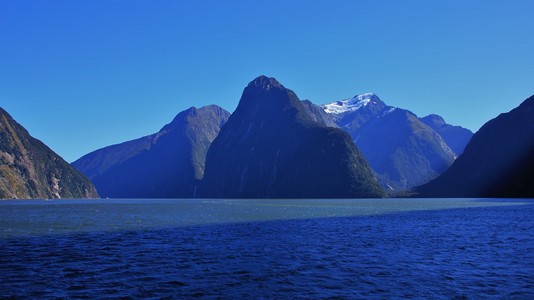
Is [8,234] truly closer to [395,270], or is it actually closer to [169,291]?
[169,291]

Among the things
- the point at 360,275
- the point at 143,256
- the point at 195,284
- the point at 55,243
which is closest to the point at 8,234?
the point at 55,243

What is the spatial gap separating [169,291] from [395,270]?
18.4 m

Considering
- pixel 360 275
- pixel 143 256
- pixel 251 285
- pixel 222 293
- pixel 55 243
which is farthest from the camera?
pixel 55 243

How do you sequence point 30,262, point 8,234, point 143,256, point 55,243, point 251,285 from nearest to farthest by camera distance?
1. point 251,285
2. point 30,262
3. point 143,256
4. point 55,243
5. point 8,234

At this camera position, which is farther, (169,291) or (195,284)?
(195,284)

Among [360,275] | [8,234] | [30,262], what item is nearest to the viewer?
[360,275]

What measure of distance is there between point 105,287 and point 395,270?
22.3 meters

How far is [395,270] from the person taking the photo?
36062 millimetres

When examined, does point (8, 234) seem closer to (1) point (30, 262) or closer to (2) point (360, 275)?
(1) point (30, 262)

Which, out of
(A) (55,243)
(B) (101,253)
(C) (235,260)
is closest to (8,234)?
(A) (55,243)

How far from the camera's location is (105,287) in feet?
97.3

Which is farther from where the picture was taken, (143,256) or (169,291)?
(143,256)

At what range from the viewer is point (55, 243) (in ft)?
182

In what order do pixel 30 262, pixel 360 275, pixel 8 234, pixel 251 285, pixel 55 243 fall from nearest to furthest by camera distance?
pixel 251 285 < pixel 360 275 < pixel 30 262 < pixel 55 243 < pixel 8 234
